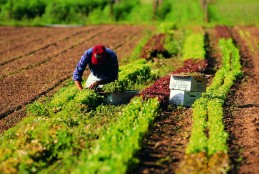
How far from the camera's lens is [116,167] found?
673 centimetres

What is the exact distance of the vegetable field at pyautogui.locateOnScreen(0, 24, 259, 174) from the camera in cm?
756

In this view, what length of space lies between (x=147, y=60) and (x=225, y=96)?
606 cm

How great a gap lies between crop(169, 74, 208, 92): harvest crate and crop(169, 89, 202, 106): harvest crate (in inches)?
3.9

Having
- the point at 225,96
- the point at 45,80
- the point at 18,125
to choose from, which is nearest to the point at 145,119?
the point at 18,125

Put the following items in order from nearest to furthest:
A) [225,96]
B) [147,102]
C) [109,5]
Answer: [147,102] → [225,96] → [109,5]

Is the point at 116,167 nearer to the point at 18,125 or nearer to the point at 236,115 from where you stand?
the point at 18,125

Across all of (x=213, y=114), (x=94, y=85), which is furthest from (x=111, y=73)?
(x=213, y=114)

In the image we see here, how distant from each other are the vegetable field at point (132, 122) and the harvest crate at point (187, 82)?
0.35 metres

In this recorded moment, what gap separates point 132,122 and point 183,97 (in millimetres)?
2567

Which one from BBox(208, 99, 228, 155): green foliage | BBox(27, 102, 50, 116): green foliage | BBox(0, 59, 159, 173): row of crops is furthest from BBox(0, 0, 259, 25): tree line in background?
BBox(0, 59, 159, 173): row of crops

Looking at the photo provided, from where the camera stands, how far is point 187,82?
36.9 ft

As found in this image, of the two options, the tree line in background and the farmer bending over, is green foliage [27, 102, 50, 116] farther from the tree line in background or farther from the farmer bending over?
the tree line in background

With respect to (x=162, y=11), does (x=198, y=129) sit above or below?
above

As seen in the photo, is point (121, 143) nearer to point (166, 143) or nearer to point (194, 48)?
point (166, 143)
